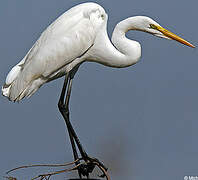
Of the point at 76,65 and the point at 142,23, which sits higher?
the point at 142,23

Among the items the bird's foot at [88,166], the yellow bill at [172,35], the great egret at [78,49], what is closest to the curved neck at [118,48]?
the great egret at [78,49]

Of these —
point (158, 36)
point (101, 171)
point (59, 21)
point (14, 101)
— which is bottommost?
point (101, 171)

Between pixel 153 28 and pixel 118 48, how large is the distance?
0.75 feet

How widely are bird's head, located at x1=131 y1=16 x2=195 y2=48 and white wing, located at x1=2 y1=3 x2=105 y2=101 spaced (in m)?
0.22

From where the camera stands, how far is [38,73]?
229 cm

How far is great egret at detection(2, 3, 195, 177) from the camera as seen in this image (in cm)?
225

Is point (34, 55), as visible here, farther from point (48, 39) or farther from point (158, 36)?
point (158, 36)

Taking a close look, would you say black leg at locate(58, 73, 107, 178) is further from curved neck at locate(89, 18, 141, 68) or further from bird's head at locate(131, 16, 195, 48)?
bird's head at locate(131, 16, 195, 48)

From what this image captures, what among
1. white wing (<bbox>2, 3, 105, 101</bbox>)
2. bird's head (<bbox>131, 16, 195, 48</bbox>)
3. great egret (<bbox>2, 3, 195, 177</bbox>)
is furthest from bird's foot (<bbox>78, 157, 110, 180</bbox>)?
bird's head (<bbox>131, 16, 195, 48</bbox>)

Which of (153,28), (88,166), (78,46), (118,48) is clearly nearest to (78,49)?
(78,46)

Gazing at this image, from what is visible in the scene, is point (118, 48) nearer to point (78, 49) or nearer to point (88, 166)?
point (78, 49)

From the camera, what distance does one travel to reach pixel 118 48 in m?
2.33

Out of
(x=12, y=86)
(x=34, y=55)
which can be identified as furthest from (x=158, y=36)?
(x=12, y=86)

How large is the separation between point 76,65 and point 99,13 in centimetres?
32
